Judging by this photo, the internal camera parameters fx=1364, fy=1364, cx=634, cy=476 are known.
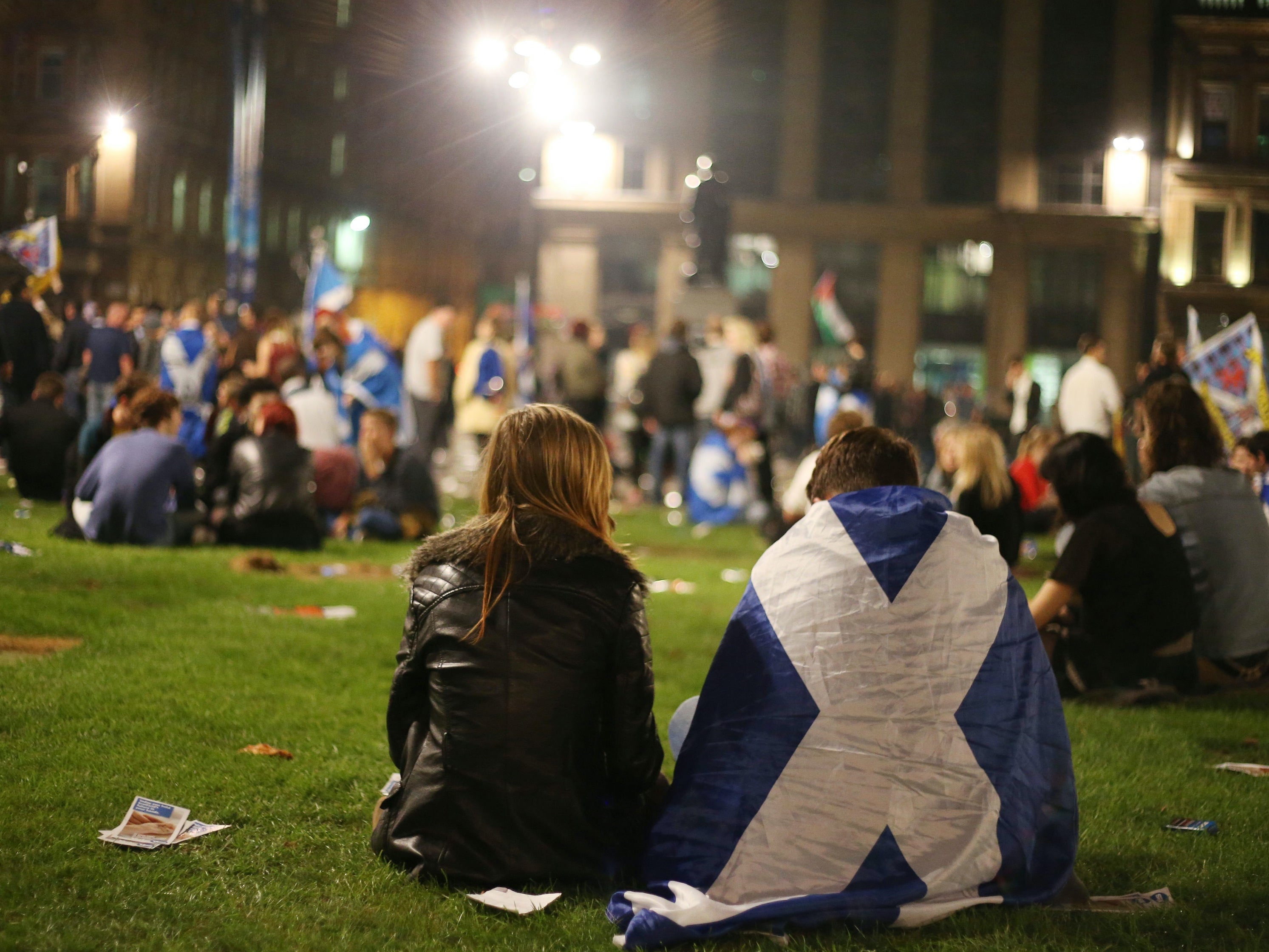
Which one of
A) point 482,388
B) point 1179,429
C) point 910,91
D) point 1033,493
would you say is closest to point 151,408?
point 482,388

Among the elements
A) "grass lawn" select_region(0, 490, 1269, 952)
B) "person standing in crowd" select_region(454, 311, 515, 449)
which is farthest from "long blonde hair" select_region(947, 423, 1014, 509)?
"person standing in crowd" select_region(454, 311, 515, 449)

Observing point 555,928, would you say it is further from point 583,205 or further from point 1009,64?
point 1009,64

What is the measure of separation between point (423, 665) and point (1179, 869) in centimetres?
225

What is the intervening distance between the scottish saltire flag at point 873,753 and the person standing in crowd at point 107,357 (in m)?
11.9

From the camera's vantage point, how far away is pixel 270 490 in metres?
10.0

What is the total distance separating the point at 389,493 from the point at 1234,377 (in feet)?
23.3

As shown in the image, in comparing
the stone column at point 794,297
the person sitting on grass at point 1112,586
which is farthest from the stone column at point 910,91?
the person sitting on grass at point 1112,586

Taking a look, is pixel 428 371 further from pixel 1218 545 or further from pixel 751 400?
pixel 1218 545

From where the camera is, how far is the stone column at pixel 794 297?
40438 mm

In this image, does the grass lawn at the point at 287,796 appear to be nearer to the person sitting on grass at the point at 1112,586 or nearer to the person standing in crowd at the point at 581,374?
the person sitting on grass at the point at 1112,586

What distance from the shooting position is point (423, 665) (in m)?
3.53

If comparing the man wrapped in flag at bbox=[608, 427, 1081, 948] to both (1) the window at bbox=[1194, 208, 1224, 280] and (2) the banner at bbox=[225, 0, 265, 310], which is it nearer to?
(2) the banner at bbox=[225, 0, 265, 310]

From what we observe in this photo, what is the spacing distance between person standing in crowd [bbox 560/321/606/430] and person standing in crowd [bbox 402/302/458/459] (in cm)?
157

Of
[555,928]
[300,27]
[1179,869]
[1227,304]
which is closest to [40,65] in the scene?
[555,928]
